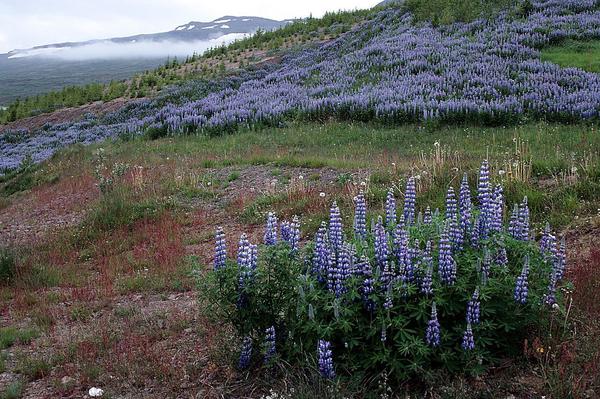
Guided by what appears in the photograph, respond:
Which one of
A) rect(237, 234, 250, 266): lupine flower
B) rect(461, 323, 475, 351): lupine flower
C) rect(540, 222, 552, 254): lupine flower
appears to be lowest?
rect(461, 323, 475, 351): lupine flower

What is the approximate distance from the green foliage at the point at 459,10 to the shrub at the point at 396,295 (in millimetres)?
22928

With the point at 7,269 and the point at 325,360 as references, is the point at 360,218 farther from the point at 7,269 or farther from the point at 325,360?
the point at 7,269

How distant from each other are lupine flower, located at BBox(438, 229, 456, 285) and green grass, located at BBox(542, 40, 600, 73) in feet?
49.3

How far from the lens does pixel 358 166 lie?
12.1 metres

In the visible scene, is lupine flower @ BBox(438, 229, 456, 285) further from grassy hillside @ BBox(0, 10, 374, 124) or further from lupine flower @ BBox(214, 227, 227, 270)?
grassy hillside @ BBox(0, 10, 374, 124)

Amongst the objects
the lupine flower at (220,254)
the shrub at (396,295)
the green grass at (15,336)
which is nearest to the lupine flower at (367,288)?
the shrub at (396,295)

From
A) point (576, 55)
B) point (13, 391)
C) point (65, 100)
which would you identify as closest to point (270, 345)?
point (13, 391)

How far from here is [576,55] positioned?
60.2 feet

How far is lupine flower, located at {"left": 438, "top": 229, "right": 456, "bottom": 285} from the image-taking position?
14.3 feet

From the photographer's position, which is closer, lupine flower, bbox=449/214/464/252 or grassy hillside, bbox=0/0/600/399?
grassy hillside, bbox=0/0/600/399

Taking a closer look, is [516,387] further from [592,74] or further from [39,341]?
[592,74]

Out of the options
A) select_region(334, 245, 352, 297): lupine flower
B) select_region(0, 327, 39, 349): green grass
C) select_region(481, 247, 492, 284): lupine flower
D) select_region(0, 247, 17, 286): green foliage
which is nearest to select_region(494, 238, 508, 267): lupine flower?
select_region(481, 247, 492, 284): lupine flower

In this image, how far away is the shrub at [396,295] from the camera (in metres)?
4.19

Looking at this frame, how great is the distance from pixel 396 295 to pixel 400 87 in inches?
595
